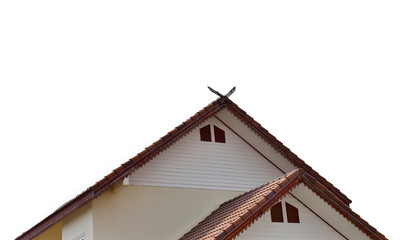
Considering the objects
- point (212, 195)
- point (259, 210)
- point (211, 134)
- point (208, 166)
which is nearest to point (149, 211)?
point (212, 195)

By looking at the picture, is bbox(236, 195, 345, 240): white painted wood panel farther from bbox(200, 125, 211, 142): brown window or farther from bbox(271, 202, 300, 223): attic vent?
bbox(200, 125, 211, 142): brown window

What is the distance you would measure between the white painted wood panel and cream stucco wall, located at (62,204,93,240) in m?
4.09

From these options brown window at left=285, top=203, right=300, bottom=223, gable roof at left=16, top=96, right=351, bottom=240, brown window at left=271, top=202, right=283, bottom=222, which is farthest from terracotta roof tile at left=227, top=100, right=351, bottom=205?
brown window at left=271, top=202, right=283, bottom=222

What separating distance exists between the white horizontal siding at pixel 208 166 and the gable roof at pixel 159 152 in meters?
0.51

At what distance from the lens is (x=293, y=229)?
56.6 feet

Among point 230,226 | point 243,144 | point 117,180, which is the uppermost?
point 243,144

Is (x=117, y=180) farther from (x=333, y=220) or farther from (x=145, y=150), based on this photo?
(x=333, y=220)

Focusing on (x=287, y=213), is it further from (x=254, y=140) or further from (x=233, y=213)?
(x=254, y=140)

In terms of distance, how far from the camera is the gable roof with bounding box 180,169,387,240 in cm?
1606

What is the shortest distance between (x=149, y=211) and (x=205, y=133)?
103 inches

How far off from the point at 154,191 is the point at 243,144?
9.78ft

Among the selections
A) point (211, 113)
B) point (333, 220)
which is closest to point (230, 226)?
point (333, 220)

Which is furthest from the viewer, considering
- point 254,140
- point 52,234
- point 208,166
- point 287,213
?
point 52,234

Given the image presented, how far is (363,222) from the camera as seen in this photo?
57.4 ft
